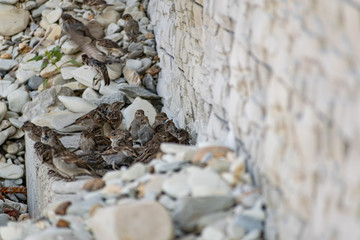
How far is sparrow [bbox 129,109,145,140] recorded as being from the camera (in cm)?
793

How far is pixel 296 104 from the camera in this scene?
3.28 metres

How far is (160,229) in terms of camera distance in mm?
3732

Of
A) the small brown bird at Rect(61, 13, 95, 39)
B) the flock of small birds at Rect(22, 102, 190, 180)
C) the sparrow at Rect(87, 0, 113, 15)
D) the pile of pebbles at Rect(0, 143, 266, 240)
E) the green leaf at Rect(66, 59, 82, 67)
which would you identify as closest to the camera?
the pile of pebbles at Rect(0, 143, 266, 240)

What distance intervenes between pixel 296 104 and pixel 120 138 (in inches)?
168

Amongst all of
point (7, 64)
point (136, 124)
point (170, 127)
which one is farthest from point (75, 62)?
point (170, 127)

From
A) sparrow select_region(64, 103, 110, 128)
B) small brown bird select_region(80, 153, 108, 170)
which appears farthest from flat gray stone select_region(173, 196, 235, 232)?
sparrow select_region(64, 103, 110, 128)

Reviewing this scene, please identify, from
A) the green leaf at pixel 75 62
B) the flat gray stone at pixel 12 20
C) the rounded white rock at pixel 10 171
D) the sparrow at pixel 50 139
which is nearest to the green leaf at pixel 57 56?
the green leaf at pixel 75 62

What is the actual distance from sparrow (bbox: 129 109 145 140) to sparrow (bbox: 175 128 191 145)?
97 centimetres

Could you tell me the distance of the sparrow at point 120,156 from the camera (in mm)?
6750

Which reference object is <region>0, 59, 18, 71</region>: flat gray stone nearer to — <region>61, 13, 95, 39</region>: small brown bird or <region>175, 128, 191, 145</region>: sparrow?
<region>61, 13, 95, 39</region>: small brown bird

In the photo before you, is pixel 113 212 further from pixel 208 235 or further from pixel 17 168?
pixel 17 168

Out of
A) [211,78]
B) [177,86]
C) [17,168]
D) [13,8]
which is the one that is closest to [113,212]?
[211,78]

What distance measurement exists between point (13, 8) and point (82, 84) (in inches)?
107

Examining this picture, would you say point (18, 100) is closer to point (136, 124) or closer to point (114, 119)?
point (114, 119)
